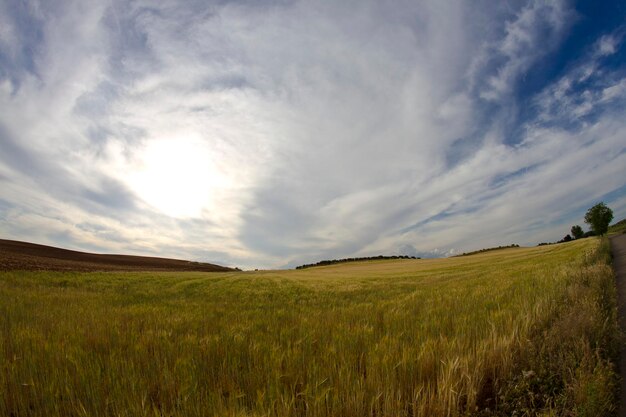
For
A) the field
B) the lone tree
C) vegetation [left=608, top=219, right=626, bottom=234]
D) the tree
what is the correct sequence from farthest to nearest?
1. the tree
2. vegetation [left=608, top=219, right=626, bottom=234]
3. the lone tree
4. the field

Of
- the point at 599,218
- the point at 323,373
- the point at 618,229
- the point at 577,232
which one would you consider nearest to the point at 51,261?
the point at 323,373

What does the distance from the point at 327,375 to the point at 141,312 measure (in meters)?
8.16

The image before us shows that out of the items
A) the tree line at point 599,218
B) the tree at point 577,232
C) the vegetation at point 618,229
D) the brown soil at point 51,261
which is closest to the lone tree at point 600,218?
the tree line at point 599,218

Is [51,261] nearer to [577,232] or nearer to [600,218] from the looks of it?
[600,218]

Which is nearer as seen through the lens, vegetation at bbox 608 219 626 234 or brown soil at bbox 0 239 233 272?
brown soil at bbox 0 239 233 272

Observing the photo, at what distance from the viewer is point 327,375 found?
3.30 metres

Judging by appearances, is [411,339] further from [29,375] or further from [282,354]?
[29,375]

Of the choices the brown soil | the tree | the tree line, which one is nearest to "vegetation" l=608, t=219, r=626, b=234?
the tree

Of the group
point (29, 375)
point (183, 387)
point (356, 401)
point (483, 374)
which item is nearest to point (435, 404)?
point (356, 401)

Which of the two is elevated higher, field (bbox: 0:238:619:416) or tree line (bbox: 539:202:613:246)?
tree line (bbox: 539:202:613:246)

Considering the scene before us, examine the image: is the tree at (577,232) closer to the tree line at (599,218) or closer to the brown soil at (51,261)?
the tree line at (599,218)

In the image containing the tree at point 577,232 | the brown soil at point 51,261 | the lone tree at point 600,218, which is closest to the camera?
the brown soil at point 51,261

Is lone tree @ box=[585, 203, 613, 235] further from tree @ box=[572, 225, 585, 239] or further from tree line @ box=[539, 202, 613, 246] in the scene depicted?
tree @ box=[572, 225, 585, 239]

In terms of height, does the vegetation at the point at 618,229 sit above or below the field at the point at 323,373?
above
